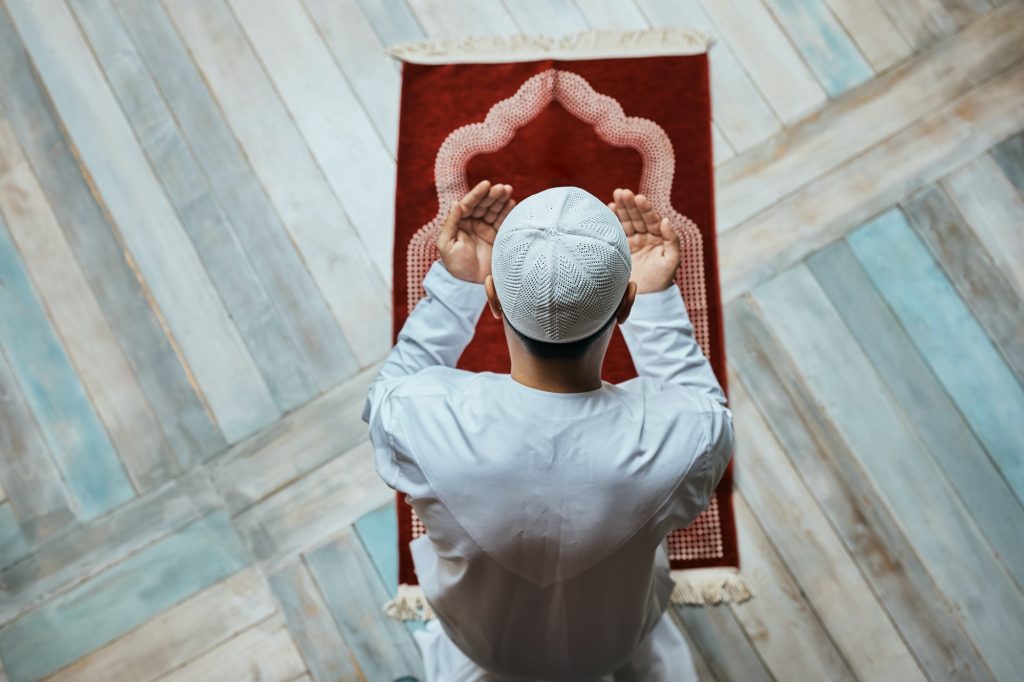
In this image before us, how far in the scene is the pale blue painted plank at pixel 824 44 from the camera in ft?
5.53

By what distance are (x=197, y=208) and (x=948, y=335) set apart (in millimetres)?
1604

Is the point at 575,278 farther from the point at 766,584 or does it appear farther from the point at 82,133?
the point at 82,133

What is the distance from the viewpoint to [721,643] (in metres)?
1.50

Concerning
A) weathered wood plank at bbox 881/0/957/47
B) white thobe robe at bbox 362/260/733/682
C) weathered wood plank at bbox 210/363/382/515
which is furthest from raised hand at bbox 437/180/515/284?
weathered wood plank at bbox 881/0/957/47

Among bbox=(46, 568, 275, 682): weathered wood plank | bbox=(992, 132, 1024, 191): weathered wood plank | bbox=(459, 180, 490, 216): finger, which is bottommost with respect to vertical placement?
bbox=(992, 132, 1024, 191): weathered wood plank

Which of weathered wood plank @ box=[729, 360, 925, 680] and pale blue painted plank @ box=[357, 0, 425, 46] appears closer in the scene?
weathered wood plank @ box=[729, 360, 925, 680]

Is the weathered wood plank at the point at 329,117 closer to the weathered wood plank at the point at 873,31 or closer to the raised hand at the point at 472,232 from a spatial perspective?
the raised hand at the point at 472,232

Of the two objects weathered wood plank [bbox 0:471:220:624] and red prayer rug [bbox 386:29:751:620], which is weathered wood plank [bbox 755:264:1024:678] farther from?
weathered wood plank [bbox 0:471:220:624]

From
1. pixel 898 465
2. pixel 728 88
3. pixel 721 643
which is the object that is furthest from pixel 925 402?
pixel 728 88

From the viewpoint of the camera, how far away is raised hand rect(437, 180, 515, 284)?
1.14m

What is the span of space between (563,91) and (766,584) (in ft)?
3.60

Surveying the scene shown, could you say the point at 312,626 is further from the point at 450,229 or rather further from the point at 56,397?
the point at 450,229

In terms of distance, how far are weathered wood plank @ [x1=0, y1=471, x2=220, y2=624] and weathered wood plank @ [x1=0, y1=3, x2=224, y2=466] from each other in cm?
8

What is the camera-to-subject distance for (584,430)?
851 mm
